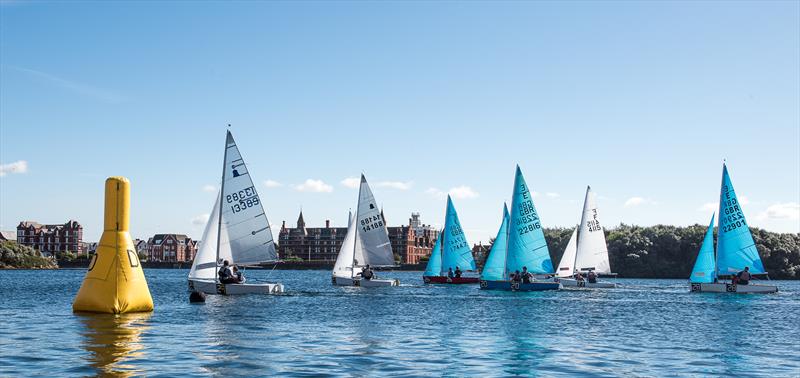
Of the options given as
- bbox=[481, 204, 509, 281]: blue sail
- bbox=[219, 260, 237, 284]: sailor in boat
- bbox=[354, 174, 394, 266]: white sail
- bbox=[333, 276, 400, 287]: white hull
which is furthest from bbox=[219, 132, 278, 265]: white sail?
bbox=[481, 204, 509, 281]: blue sail

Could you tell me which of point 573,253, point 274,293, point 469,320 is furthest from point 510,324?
point 573,253

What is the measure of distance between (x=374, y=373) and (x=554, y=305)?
3355 centimetres

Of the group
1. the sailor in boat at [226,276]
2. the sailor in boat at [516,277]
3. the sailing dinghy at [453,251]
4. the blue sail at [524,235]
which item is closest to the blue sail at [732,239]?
the blue sail at [524,235]

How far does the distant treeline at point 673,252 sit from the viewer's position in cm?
14000

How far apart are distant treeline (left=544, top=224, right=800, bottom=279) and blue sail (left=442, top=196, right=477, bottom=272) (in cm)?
6829

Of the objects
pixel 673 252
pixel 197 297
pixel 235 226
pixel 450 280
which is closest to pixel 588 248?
pixel 450 280

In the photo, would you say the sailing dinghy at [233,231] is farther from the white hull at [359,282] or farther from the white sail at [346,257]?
the white sail at [346,257]

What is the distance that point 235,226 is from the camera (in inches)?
2151

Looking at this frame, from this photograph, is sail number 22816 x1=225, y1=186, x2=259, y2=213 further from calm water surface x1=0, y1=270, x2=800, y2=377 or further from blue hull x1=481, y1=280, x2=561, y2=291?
blue hull x1=481, y1=280, x2=561, y2=291

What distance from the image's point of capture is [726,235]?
68.6 m

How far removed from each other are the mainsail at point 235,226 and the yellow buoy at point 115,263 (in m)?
19.7

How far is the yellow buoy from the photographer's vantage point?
111 ft

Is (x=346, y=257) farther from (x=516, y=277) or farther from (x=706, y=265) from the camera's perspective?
(x=706, y=265)

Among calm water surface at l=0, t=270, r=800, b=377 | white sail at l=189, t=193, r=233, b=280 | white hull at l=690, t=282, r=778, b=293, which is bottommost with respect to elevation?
calm water surface at l=0, t=270, r=800, b=377
